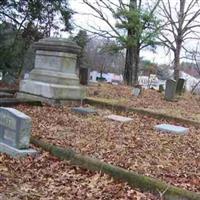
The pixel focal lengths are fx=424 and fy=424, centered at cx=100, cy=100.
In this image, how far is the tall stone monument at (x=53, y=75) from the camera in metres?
10.4

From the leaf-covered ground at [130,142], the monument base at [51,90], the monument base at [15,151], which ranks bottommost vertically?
the monument base at [15,151]

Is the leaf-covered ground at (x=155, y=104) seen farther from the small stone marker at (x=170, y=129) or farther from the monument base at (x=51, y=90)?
the small stone marker at (x=170, y=129)

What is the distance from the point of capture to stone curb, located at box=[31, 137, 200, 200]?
469 centimetres

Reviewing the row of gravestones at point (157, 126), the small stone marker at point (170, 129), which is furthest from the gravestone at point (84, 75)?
the small stone marker at point (170, 129)

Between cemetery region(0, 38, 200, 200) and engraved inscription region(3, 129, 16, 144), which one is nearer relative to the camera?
cemetery region(0, 38, 200, 200)

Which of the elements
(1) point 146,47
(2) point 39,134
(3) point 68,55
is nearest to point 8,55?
(3) point 68,55

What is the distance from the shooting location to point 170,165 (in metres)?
5.76

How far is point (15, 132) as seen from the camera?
20.0ft

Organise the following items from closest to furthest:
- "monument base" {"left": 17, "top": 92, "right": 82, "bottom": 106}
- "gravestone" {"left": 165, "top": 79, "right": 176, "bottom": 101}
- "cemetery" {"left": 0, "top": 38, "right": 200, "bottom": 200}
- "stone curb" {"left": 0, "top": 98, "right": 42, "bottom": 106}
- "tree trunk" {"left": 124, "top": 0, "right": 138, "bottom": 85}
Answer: "cemetery" {"left": 0, "top": 38, "right": 200, "bottom": 200}, "stone curb" {"left": 0, "top": 98, "right": 42, "bottom": 106}, "monument base" {"left": 17, "top": 92, "right": 82, "bottom": 106}, "gravestone" {"left": 165, "top": 79, "right": 176, "bottom": 101}, "tree trunk" {"left": 124, "top": 0, "right": 138, "bottom": 85}

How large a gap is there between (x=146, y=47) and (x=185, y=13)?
440 cm

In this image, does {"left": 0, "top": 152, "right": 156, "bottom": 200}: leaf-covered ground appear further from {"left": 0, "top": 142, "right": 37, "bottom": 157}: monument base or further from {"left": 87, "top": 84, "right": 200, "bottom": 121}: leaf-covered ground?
{"left": 87, "top": 84, "right": 200, "bottom": 121}: leaf-covered ground

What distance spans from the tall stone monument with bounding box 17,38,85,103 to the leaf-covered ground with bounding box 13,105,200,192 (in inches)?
39.8

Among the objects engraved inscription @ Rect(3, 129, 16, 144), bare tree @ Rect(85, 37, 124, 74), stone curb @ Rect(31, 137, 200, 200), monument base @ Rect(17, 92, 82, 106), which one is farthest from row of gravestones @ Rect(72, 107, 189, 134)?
bare tree @ Rect(85, 37, 124, 74)

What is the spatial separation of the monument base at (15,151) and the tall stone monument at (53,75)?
157 inches
